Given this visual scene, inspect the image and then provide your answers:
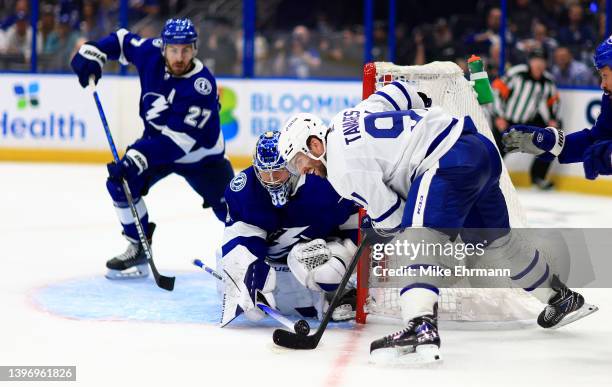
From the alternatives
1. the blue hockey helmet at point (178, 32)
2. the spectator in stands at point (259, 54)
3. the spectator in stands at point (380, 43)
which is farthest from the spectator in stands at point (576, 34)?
the blue hockey helmet at point (178, 32)

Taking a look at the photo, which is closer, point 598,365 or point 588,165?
point 598,365

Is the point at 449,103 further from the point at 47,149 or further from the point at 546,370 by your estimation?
the point at 47,149

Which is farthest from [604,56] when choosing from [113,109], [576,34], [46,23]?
[46,23]

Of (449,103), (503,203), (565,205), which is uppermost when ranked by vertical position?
(449,103)

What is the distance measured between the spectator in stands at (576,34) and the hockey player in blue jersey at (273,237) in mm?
5087

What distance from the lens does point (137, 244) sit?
5012 mm

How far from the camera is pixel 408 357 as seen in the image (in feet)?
11.2

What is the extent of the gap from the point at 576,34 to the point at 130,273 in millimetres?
5077

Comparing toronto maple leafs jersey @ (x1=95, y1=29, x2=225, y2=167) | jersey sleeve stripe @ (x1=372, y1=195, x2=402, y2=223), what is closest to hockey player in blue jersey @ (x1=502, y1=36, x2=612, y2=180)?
jersey sleeve stripe @ (x1=372, y1=195, x2=402, y2=223)

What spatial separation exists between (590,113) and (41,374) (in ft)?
18.9

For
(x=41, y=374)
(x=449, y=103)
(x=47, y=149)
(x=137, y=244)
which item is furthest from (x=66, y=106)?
(x=41, y=374)

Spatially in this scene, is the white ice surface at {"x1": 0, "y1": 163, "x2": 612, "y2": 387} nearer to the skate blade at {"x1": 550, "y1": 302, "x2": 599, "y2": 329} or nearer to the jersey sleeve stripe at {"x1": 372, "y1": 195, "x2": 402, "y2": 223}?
the skate blade at {"x1": 550, "y1": 302, "x2": 599, "y2": 329}

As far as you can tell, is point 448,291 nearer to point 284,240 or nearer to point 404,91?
point 284,240

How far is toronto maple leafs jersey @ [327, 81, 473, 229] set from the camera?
3436mm
